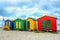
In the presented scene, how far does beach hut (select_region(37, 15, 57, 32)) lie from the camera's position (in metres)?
20.4

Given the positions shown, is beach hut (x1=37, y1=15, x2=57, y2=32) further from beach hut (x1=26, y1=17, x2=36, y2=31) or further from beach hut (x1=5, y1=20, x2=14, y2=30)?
beach hut (x1=5, y1=20, x2=14, y2=30)

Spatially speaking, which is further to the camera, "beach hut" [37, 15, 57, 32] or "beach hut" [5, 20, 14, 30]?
"beach hut" [5, 20, 14, 30]

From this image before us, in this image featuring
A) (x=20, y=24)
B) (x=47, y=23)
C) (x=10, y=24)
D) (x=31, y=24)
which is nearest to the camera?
(x=47, y=23)

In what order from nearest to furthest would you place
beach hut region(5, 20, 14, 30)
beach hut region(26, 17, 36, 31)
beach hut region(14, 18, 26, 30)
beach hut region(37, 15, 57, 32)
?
beach hut region(37, 15, 57, 32) → beach hut region(26, 17, 36, 31) → beach hut region(14, 18, 26, 30) → beach hut region(5, 20, 14, 30)

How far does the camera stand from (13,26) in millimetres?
25000

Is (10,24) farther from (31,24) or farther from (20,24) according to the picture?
(31,24)

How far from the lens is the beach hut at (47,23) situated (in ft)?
67.1

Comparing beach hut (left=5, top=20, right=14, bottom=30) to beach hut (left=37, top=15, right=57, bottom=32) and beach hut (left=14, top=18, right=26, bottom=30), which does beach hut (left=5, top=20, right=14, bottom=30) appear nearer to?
beach hut (left=14, top=18, right=26, bottom=30)

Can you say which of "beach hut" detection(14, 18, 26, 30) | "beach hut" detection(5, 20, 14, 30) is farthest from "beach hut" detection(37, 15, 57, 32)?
"beach hut" detection(5, 20, 14, 30)

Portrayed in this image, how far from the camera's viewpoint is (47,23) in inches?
815

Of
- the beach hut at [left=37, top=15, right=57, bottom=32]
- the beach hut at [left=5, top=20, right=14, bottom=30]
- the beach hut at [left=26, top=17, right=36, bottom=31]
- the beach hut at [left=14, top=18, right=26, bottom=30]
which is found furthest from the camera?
the beach hut at [left=5, top=20, right=14, bottom=30]

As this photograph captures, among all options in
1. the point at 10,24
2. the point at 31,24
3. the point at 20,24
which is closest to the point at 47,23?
the point at 31,24

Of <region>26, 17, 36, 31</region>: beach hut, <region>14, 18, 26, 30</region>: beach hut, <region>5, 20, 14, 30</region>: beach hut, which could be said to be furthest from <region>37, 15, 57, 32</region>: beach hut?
<region>5, 20, 14, 30</region>: beach hut

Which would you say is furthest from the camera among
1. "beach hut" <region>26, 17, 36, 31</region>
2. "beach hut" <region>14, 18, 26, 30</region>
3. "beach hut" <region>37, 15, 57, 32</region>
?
"beach hut" <region>14, 18, 26, 30</region>
